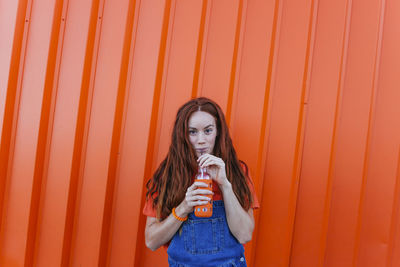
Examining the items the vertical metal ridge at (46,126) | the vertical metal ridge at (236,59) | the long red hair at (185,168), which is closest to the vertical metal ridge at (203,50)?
the vertical metal ridge at (236,59)

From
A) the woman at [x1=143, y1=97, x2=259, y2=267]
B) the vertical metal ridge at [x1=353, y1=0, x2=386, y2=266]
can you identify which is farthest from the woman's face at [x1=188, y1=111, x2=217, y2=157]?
the vertical metal ridge at [x1=353, y1=0, x2=386, y2=266]

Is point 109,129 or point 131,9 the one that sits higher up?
point 131,9

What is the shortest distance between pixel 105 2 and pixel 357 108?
2.07 metres

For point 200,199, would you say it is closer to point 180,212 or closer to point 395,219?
point 180,212

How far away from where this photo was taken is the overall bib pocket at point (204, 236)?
159 cm

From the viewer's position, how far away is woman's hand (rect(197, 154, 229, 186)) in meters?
1.51

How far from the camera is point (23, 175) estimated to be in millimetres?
2287

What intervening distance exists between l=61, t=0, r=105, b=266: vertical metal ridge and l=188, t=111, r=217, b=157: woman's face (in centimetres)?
100

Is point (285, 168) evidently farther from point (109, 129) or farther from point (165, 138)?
point (109, 129)

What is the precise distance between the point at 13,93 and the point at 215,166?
5.91ft

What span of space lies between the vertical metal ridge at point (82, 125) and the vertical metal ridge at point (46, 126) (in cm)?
25

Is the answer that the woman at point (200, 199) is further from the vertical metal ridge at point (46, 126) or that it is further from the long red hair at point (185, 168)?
the vertical metal ridge at point (46, 126)

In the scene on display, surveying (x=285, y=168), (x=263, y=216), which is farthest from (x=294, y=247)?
(x=285, y=168)

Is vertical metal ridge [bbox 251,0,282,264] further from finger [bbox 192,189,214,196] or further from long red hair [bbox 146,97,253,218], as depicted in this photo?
finger [bbox 192,189,214,196]
